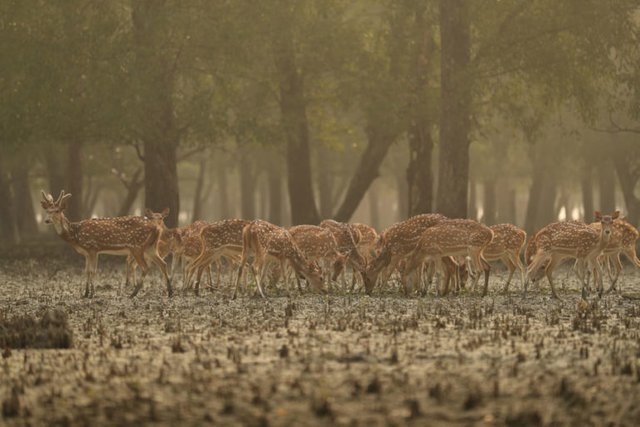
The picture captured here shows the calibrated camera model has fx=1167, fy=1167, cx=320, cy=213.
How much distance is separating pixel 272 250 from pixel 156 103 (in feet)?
40.8

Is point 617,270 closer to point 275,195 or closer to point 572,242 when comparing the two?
point 572,242

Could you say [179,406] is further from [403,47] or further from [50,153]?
[50,153]

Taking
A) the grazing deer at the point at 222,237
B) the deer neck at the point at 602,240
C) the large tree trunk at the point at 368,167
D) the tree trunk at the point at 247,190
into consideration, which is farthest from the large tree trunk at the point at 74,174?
the deer neck at the point at 602,240

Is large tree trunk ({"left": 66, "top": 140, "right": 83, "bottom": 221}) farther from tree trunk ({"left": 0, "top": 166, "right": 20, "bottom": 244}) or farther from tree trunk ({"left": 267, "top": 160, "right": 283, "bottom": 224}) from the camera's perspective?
tree trunk ({"left": 267, "top": 160, "right": 283, "bottom": 224})

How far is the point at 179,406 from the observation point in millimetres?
8453

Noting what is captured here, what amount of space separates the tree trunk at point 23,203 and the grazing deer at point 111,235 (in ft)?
87.9

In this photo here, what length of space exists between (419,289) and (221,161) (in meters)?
43.5

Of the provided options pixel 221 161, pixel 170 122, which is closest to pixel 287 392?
pixel 170 122

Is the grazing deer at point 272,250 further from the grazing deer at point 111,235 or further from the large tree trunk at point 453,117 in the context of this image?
the large tree trunk at point 453,117

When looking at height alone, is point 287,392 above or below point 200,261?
below

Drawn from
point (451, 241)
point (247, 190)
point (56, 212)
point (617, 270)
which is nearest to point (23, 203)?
point (247, 190)

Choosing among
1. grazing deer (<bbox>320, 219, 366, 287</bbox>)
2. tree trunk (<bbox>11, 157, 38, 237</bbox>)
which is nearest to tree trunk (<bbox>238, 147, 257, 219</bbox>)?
tree trunk (<bbox>11, 157, 38, 237</bbox>)

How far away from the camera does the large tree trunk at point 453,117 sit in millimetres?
27484

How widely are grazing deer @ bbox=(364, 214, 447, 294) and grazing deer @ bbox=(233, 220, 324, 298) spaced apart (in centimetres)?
87
